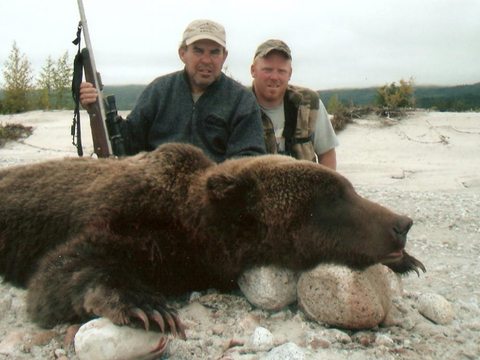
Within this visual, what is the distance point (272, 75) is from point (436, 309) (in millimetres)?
3152

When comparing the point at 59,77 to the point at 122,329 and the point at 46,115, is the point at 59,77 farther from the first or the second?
the point at 122,329

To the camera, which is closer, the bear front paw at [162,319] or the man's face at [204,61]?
the bear front paw at [162,319]

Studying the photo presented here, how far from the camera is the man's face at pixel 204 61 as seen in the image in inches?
183

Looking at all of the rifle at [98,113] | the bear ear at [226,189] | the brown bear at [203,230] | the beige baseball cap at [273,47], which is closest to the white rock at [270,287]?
the brown bear at [203,230]

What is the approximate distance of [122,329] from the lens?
7.21 ft

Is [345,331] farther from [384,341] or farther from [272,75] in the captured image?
[272,75]

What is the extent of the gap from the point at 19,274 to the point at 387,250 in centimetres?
201

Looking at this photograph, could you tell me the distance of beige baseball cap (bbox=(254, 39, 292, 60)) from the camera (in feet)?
17.4

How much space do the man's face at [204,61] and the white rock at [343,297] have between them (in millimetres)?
2493

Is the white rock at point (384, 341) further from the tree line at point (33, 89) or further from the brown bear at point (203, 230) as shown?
the tree line at point (33, 89)

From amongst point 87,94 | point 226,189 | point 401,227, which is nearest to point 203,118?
point 87,94

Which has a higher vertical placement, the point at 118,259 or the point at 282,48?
the point at 282,48

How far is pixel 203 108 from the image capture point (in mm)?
4688

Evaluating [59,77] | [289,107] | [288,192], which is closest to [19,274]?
[288,192]
